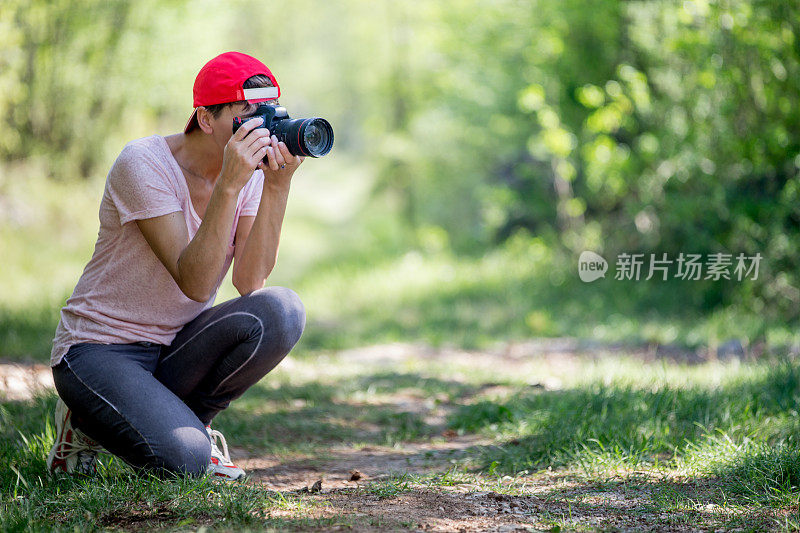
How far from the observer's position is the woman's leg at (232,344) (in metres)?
2.81

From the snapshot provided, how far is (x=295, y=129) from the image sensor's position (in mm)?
2715

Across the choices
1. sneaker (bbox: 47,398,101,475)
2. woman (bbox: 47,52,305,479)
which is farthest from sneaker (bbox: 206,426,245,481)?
sneaker (bbox: 47,398,101,475)

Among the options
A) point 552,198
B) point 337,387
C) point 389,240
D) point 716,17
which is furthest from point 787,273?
point 389,240

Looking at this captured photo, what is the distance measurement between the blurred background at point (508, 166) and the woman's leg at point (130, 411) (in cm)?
265

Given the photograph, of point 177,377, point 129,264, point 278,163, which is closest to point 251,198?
point 278,163

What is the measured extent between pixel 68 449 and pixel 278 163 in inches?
49.5

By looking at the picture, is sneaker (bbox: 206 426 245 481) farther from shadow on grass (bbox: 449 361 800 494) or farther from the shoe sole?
shadow on grass (bbox: 449 361 800 494)

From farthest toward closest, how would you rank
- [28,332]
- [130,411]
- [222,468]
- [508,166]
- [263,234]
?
1. [508,166]
2. [28,332]
3. [263,234]
4. [222,468]
5. [130,411]

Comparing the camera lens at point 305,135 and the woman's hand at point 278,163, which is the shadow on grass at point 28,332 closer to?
the woman's hand at point 278,163

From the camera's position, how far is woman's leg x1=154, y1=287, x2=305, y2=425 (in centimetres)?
281

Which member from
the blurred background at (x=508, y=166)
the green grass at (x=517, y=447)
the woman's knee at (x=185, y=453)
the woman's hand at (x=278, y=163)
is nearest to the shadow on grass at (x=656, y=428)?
the green grass at (x=517, y=447)

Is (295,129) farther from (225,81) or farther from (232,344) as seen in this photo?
(232,344)

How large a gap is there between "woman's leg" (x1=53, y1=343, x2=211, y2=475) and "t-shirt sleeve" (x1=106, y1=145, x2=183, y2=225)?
487mm

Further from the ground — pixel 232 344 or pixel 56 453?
pixel 232 344
